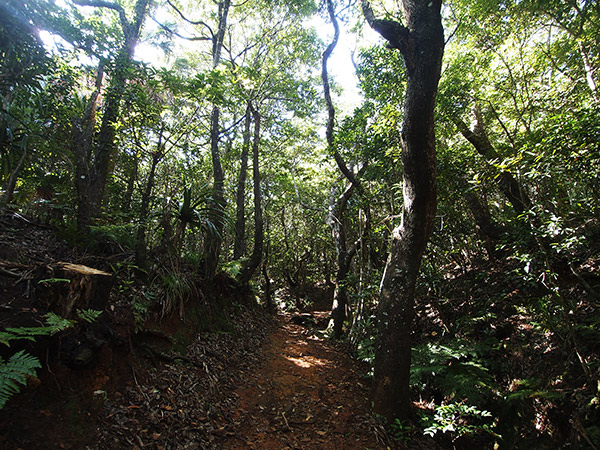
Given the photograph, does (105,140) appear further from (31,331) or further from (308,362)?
(308,362)

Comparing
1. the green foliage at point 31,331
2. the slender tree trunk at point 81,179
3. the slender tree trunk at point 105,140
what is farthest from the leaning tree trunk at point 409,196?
the slender tree trunk at point 105,140

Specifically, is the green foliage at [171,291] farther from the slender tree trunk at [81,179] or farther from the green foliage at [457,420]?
the green foliage at [457,420]

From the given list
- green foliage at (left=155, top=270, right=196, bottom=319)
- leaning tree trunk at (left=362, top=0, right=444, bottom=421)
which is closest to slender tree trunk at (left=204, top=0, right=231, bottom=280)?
green foliage at (left=155, top=270, right=196, bottom=319)

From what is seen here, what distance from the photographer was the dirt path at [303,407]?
3357 mm

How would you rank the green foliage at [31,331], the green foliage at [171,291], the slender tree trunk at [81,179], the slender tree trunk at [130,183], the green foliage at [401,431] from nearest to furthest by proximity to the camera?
the green foliage at [31,331]
the green foliage at [401,431]
the green foliage at [171,291]
the slender tree trunk at [81,179]
the slender tree trunk at [130,183]

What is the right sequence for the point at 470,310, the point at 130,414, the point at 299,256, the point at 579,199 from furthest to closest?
the point at 299,256 < the point at 470,310 < the point at 579,199 < the point at 130,414

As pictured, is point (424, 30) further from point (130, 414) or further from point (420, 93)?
point (130, 414)

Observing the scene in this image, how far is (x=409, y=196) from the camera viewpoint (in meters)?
3.82

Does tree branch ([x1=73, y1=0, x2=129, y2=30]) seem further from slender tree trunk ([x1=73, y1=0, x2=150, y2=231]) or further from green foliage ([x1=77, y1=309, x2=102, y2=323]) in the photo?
green foliage ([x1=77, y1=309, x2=102, y2=323])

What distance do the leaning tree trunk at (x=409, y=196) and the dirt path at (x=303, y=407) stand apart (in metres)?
0.51

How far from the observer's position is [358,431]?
357 centimetres

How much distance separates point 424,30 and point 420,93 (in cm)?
78

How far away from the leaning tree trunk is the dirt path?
0.51m

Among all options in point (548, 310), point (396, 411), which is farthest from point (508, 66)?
point (396, 411)
